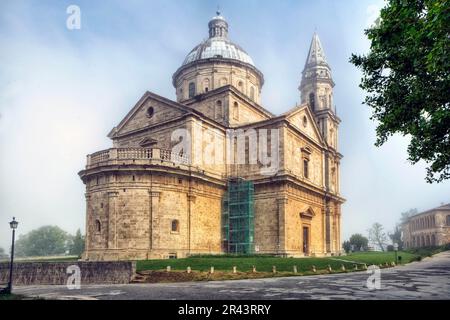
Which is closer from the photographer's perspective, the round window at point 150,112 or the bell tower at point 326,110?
the round window at point 150,112

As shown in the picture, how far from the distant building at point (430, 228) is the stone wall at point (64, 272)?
7774 cm

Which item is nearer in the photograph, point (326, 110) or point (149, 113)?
point (149, 113)

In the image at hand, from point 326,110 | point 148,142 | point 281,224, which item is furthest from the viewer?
point 326,110

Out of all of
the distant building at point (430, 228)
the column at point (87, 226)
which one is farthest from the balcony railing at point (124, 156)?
the distant building at point (430, 228)

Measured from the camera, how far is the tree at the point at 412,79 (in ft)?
40.8

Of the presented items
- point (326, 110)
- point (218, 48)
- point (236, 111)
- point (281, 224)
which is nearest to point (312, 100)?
point (326, 110)

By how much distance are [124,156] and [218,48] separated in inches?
810

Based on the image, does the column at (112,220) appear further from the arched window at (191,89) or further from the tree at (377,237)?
the tree at (377,237)

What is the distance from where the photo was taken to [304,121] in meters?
38.6

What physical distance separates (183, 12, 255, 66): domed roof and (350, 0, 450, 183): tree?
28.4 meters

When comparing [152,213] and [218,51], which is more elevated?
[218,51]

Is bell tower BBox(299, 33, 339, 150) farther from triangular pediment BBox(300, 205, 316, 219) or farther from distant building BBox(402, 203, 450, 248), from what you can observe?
distant building BBox(402, 203, 450, 248)

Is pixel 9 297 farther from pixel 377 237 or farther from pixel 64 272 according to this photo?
pixel 377 237
